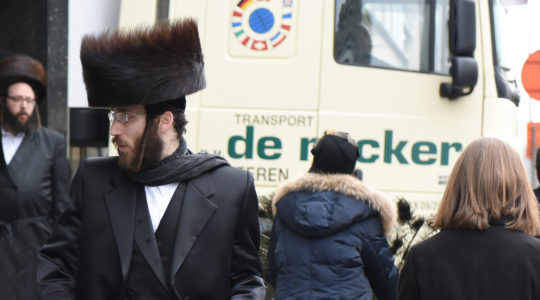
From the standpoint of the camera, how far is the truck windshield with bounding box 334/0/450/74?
20.4 feet

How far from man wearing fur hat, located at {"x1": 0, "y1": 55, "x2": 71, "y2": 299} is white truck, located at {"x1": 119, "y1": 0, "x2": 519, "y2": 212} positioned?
790 mm

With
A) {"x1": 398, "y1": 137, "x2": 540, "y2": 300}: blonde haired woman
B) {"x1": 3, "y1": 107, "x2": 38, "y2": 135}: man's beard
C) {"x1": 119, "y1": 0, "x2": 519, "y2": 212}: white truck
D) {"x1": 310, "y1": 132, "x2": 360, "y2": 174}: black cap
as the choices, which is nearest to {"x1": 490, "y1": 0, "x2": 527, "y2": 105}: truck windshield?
{"x1": 119, "y1": 0, "x2": 519, "y2": 212}: white truck

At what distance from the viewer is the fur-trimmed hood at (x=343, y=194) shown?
459 centimetres

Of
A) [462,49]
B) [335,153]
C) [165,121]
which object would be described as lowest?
[335,153]

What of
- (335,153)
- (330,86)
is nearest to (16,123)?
(330,86)

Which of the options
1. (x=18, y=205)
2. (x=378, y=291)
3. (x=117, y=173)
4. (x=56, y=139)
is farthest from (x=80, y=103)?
(x=117, y=173)

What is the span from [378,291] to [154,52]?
81.4 inches

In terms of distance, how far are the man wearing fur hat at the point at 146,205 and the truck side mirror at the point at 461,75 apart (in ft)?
10.4

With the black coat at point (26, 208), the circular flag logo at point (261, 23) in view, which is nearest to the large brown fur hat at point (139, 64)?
the black coat at point (26, 208)

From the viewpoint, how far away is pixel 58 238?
3125 millimetres

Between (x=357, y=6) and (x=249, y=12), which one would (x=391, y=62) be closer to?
(x=357, y=6)

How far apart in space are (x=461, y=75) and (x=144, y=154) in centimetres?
335

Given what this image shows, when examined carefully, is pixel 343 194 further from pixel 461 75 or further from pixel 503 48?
pixel 503 48

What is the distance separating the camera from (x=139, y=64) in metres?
3.12
